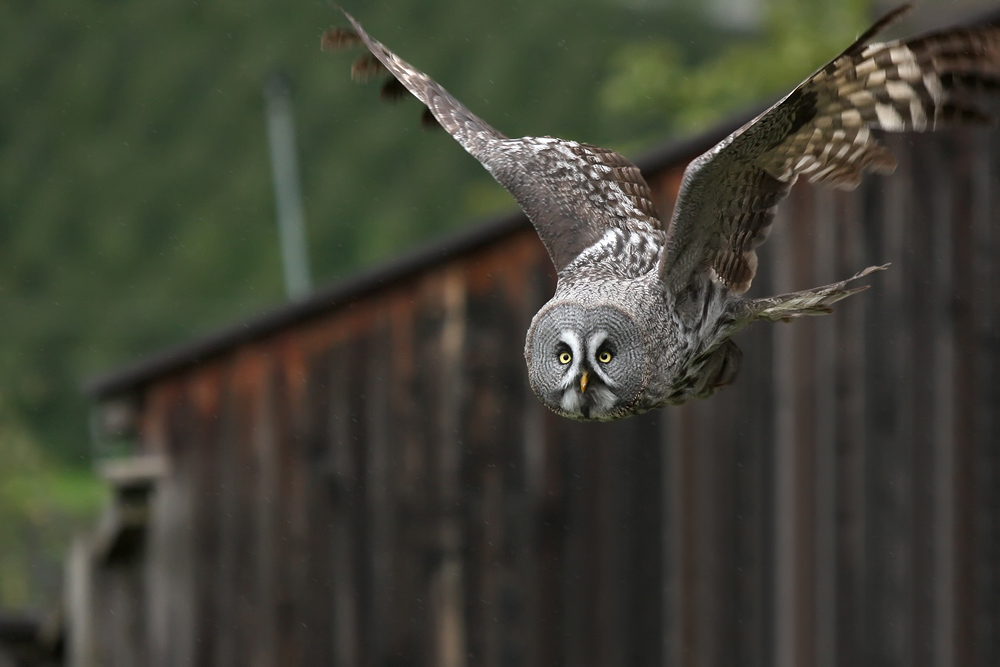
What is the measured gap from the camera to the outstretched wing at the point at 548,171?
A: 13.2 feet

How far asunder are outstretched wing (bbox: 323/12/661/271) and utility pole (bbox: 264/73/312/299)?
1201 inches

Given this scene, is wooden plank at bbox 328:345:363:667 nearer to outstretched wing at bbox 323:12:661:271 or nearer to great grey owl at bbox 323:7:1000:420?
outstretched wing at bbox 323:12:661:271

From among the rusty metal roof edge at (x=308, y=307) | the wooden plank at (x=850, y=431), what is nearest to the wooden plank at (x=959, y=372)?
the wooden plank at (x=850, y=431)

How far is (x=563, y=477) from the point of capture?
29.4ft

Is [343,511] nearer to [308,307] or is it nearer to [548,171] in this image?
[308,307]

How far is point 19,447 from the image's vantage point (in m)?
25.9

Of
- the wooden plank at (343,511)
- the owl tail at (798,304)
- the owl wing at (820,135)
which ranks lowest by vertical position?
the wooden plank at (343,511)

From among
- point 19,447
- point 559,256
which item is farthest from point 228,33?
point 559,256

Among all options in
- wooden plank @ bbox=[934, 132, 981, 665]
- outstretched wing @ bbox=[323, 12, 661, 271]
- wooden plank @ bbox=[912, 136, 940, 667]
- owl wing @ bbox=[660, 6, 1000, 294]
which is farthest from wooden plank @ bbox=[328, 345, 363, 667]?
owl wing @ bbox=[660, 6, 1000, 294]

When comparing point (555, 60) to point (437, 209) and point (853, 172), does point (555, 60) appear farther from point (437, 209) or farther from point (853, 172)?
point (853, 172)

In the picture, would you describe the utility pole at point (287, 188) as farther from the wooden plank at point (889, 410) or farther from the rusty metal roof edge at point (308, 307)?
A: the wooden plank at point (889, 410)

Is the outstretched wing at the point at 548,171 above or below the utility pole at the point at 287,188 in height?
below

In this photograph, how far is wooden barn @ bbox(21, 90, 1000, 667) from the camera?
8391mm

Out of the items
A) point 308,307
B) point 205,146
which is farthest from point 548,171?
point 205,146
